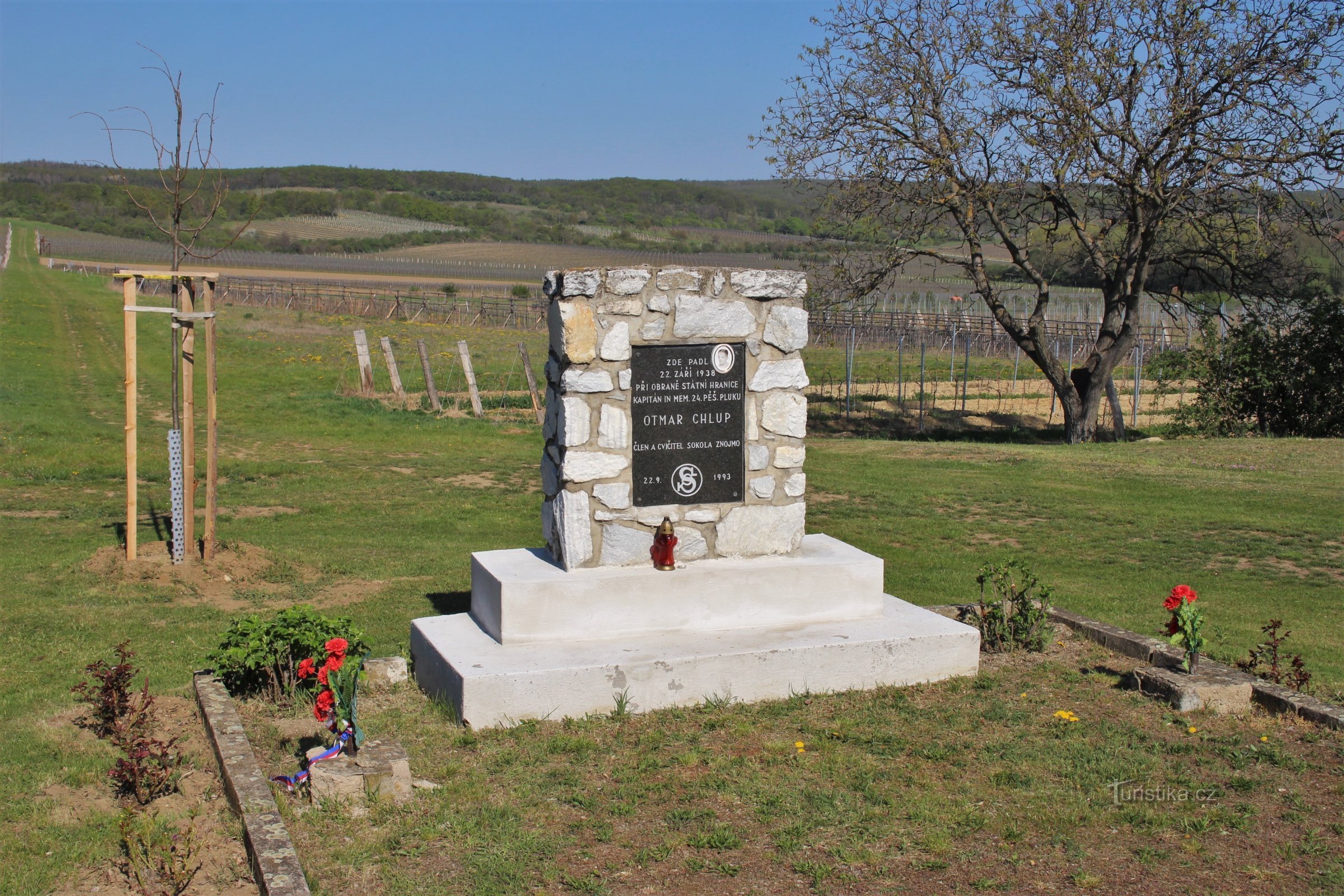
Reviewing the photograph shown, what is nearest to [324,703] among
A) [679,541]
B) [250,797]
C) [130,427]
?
[250,797]

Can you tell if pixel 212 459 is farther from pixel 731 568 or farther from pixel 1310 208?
pixel 1310 208

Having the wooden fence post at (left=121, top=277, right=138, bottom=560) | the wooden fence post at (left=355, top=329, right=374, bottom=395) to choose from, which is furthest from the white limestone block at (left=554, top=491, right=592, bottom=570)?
the wooden fence post at (left=355, top=329, right=374, bottom=395)

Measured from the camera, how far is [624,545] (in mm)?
6938

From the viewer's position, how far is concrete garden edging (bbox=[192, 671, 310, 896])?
14.4ft

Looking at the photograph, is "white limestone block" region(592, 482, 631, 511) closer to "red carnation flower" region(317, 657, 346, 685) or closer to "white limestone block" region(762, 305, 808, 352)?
"white limestone block" region(762, 305, 808, 352)

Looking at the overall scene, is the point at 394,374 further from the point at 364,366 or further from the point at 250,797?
the point at 250,797

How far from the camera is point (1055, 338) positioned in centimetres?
3894

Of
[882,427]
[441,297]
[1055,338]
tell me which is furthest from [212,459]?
[441,297]

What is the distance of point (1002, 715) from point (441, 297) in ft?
185

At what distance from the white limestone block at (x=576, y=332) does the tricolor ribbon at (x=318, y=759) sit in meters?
2.42

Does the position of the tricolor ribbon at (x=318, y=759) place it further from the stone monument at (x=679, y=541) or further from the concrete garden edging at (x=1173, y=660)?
the concrete garden edging at (x=1173, y=660)

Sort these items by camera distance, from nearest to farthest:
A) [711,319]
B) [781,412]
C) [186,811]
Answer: [186,811] < [711,319] < [781,412]

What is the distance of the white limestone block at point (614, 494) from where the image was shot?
6875mm

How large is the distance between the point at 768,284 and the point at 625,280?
921 millimetres
